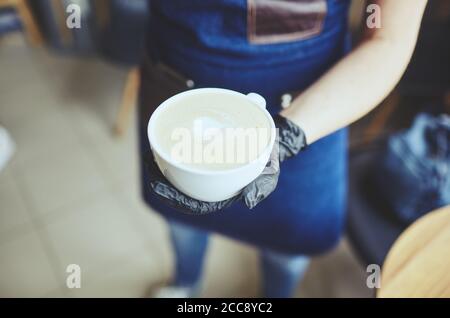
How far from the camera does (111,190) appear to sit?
1.69 m

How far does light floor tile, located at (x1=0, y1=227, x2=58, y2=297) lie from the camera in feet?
4.49

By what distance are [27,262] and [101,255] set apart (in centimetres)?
27

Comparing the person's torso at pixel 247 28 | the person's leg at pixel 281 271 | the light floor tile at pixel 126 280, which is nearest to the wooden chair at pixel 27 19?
the light floor tile at pixel 126 280

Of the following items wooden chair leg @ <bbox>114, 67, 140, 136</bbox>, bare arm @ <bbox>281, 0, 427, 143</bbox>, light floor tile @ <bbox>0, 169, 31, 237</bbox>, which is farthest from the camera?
wooden chair leg @ <bbox>114, 67, 140, 136</bbox>

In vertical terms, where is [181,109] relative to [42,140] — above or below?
above

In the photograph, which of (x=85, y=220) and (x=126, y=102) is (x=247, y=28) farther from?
(x=126, y=102)

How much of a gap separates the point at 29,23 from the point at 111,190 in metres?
1.27

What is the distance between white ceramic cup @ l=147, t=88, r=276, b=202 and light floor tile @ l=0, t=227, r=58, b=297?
1.19 metres

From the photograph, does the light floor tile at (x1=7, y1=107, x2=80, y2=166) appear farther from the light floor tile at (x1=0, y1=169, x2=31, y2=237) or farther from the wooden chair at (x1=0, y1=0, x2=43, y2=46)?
the wooden chair at (x1=0, y1=0, x2=43, y2=46)

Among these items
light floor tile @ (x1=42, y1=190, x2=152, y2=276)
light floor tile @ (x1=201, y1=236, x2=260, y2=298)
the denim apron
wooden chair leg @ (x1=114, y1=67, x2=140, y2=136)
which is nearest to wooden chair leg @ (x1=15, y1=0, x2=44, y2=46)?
wooden chair leg @ (x1=114, y1=67, x2=140, y2=136)

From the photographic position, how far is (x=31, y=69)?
2.24 m

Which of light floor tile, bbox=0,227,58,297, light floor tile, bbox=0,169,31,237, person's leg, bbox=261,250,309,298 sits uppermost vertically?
person's leg, bbox=261,250,309,298
